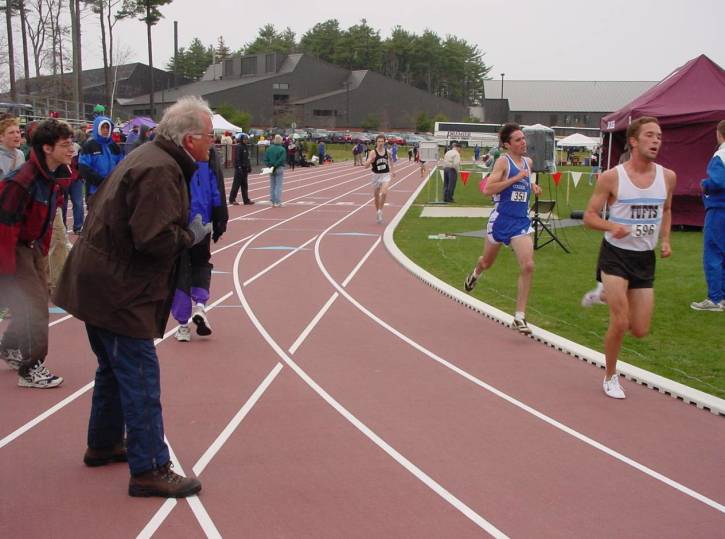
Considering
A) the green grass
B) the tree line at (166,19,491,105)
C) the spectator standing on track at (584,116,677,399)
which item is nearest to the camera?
the spectator standing on track at (584,116,677,399)

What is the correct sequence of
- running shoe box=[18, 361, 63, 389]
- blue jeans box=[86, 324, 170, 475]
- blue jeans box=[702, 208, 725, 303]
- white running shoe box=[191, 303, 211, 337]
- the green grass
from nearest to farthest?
blue jeans box=[86, 324, 170, 475] < running shoe box=[18, 361, 63, 389] < the green grass < white running shoe box=[191, 303, 211, 337] < blue jeans box=[702, 208, 725, 303]

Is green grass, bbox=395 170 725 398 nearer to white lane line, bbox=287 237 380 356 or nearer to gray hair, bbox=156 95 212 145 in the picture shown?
white lane line, bbox=287 237 380 356

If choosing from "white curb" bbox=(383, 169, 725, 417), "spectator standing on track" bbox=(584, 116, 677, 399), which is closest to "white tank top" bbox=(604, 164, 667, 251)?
"spectator standing on track" bbox=(584, 116, 677, 399)

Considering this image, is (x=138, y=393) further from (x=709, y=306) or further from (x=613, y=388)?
(x=709, y=306)

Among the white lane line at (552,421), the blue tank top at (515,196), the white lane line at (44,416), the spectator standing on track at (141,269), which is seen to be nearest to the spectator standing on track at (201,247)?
the white lane line at (44,416)

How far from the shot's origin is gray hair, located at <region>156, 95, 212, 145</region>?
4.12 m

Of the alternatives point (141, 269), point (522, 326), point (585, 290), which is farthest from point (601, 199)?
point (585, 290)

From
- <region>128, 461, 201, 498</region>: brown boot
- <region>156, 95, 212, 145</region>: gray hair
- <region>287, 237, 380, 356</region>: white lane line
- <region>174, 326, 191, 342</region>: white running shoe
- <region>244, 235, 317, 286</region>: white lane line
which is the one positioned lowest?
<region>244, 235, 317, 286</region>: white lane line

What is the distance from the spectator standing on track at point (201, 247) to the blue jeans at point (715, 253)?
5382 millimetres

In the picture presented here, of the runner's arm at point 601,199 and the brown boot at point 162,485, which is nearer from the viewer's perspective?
the brown boot at point 162,485

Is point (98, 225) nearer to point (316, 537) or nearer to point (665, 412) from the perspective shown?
point (316, 537)

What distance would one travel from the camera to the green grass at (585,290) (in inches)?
289

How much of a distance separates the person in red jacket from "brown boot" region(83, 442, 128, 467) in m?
1.69

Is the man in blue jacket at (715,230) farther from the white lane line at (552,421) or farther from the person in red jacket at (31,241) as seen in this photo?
the person in red jacket at (31,241)
